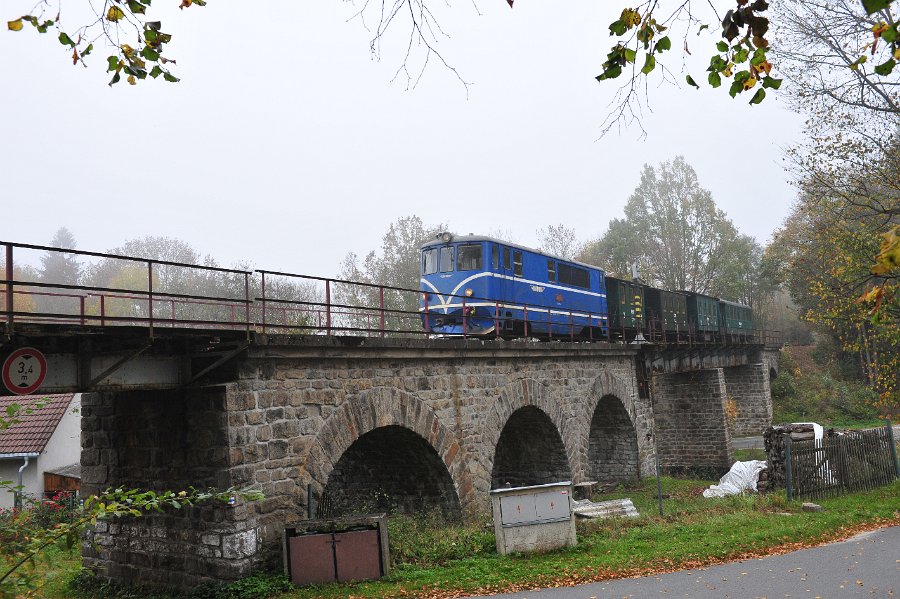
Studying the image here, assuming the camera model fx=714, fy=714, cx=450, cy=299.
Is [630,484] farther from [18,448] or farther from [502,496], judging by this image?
[18,448]

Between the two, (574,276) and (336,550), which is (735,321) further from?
(336,550)

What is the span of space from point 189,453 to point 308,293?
33.4 metres

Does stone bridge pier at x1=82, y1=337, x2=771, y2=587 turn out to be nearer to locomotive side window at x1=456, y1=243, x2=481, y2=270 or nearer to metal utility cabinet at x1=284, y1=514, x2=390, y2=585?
metal utility cabinet at x1=284, y1=514, x2=390, y2=585

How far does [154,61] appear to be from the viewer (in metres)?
4.36

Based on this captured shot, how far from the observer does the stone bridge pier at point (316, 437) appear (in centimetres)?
976

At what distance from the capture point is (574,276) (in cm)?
2353

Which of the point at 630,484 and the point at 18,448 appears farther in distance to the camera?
the point at 630,484

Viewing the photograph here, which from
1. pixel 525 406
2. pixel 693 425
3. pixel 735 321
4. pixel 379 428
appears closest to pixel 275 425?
pixel 379 428

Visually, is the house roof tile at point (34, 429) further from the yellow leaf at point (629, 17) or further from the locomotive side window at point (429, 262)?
the yellow leaf at point (629, 17)

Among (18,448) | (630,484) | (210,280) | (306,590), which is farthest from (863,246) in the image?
(210,280)

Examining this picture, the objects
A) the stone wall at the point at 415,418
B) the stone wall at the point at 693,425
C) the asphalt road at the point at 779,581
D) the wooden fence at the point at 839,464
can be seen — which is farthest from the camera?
the stone wall at the point at 693,425

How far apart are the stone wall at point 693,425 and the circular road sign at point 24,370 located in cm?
2511

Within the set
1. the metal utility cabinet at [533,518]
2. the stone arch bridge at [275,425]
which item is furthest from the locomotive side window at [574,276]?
the metal utility cabinet at [533,518]

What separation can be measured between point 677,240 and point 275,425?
44817mm
